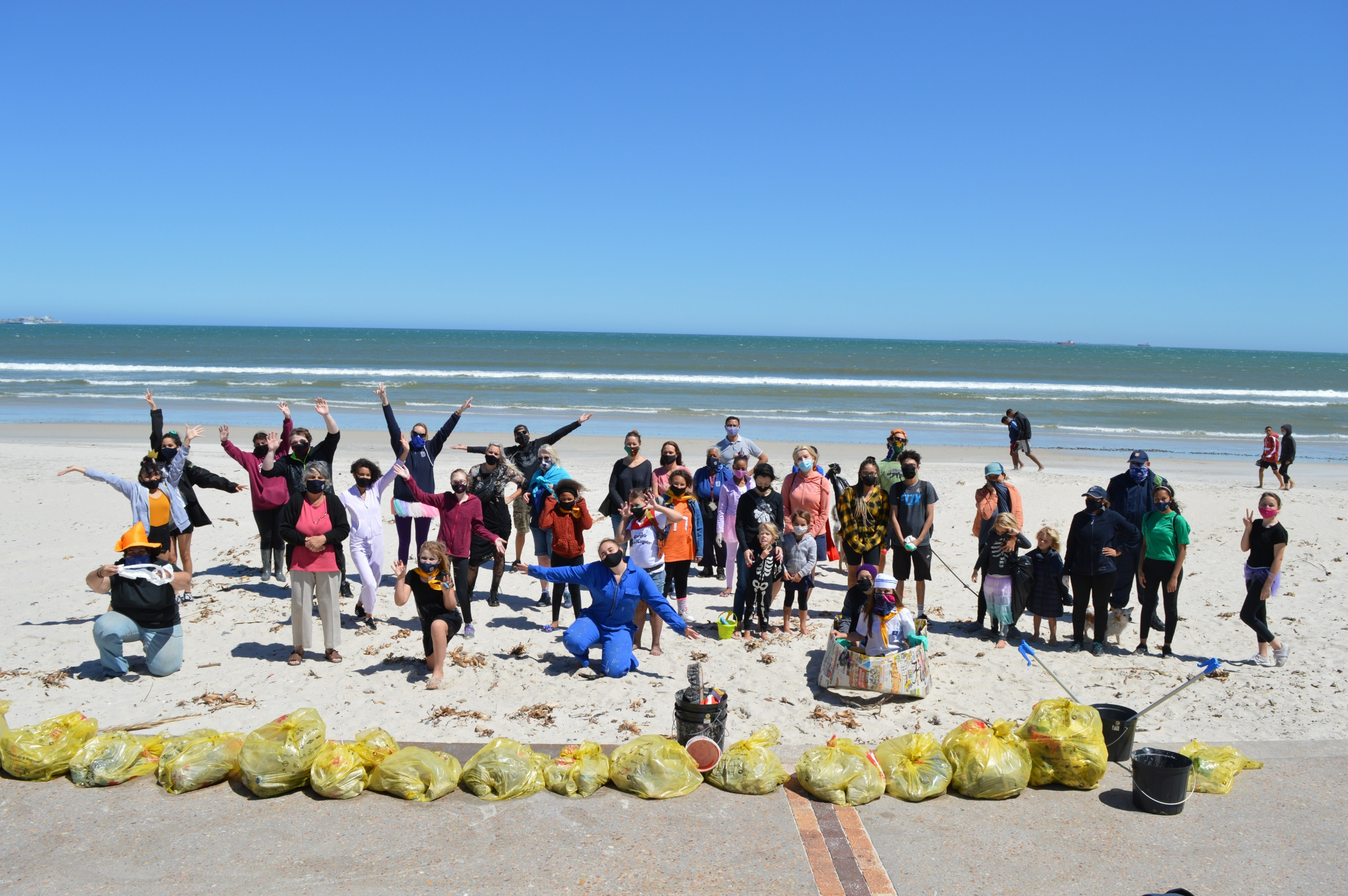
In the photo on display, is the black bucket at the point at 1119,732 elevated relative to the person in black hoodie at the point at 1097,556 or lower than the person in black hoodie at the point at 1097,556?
lower

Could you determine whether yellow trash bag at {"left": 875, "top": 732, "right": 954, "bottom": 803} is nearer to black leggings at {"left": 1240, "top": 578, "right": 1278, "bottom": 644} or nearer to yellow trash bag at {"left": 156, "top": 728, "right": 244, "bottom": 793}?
black leggings at {"left": 1240, "top": 578, "right": 1278, "bottom": 644}

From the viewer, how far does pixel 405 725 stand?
6250mm

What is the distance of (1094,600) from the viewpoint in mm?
7832

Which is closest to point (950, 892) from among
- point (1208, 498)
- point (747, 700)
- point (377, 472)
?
point (747, 700)

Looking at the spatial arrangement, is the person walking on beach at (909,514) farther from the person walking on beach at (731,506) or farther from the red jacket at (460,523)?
the red jacket at (460,523)

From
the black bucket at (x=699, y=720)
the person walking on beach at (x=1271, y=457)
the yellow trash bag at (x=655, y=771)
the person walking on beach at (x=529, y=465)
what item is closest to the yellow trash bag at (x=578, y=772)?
the yellow trash bag at (x=655, y=771)

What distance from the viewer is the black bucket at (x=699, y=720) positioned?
18.4 ft

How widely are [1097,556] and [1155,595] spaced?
2.61 ft

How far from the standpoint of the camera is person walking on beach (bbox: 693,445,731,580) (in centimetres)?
976

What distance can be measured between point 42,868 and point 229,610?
14.7 ft

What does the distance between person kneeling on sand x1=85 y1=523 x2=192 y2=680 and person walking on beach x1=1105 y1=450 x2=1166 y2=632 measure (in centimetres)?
808

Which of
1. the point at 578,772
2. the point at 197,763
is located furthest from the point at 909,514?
the point at 197,763

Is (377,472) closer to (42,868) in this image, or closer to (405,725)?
(405,725)

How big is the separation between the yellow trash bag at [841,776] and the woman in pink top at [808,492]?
10.8ft
